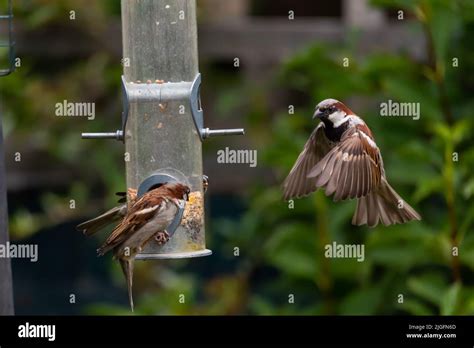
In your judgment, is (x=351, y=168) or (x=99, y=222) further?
(x=99, y=222)

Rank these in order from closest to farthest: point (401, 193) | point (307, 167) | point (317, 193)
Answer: point (307, 167) < point (401, 193) < point (317, 193)

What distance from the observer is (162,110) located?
4.95 m

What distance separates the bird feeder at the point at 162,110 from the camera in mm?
4906

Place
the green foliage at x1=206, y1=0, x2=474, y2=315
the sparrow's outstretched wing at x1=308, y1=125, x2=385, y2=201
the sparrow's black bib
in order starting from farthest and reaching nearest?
1. the green foliage at x1=206, y1=0, x2=474, y2=315
2. the sparrow's black bib
3. the sparrow's outstretched wing at x1=308, y1=125, x2=385, y2=201

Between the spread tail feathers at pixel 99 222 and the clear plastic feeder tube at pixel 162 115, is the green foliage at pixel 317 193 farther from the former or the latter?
the spread tail feathers at pixel 99 222

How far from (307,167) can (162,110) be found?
1.94 ft

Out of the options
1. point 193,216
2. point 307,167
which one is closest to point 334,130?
point 307,167

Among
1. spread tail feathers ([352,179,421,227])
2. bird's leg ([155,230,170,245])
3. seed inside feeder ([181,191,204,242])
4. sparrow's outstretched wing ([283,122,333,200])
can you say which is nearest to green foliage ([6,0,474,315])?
spread tail feathers ([352,179,421,227])

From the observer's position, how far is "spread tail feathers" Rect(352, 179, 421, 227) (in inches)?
193

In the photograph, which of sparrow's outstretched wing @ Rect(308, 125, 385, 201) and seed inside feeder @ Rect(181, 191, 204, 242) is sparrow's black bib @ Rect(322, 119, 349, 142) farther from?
seed inside feeder @ Rect(181, 191, 204, 242)

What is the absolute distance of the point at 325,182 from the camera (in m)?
4.56

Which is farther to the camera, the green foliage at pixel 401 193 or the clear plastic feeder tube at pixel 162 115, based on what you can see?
the green foliage at pixel 401 193

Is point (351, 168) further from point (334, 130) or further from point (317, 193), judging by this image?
point (317, 193)

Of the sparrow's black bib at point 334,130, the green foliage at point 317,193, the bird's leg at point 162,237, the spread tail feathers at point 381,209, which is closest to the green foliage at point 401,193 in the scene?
the green foliage at point 317,193
